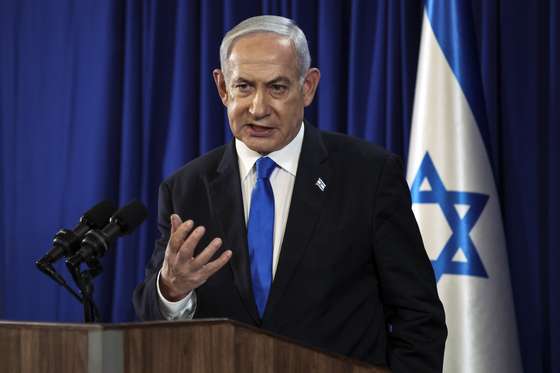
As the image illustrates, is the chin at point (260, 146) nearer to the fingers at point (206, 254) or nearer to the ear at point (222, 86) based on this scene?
the ear at point (222, 86)

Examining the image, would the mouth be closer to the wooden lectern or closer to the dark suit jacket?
the dark suit jacket

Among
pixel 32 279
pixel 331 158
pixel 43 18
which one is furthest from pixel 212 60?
pixel 331 158

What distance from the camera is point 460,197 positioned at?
9.91ft

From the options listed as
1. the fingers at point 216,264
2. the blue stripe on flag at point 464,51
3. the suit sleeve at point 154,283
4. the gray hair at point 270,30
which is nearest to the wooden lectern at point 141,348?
the fingers at point 216,264

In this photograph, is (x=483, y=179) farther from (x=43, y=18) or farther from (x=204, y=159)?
(x=43, y=18)

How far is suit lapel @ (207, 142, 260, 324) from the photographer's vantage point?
1.88m

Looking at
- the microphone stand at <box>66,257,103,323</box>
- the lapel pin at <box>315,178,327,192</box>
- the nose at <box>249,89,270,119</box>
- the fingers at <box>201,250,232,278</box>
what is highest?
the nose at <box>249,89,270,119</box>

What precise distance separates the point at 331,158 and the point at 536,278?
60.8 inches

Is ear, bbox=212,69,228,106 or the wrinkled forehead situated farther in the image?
ear, bbox=212,69,228,106

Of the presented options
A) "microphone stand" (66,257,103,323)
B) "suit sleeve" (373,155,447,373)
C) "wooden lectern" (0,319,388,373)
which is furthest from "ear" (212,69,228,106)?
"wooden lectern" (0,319,388,373)

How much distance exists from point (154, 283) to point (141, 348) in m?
0.43

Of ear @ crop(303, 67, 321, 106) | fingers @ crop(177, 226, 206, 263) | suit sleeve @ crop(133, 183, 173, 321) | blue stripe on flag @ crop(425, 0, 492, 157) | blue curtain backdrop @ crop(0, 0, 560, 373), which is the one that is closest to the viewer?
fingers @ crop(177, 226, 206, 263)

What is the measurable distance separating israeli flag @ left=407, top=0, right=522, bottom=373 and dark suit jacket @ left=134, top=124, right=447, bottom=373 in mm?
1024

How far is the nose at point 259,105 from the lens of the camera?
195 centimetres
